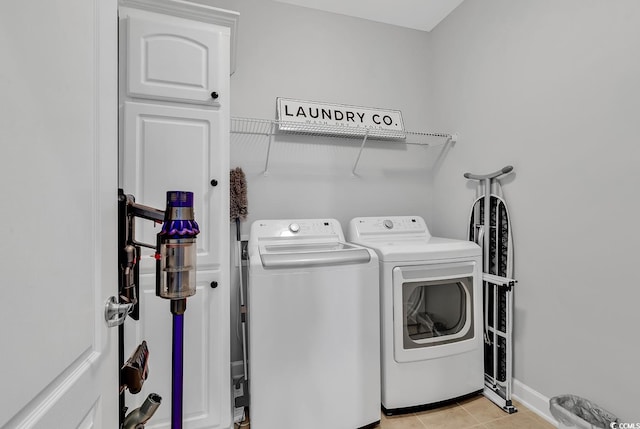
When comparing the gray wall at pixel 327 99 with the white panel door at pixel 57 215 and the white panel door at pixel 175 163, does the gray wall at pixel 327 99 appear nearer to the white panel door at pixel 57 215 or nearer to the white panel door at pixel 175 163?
the white panel door at pixel 175 163

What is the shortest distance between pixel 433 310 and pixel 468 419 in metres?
0.61

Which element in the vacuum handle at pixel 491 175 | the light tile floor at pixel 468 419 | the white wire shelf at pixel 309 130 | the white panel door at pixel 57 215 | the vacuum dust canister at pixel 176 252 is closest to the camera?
the white panel door at pixel 57 215

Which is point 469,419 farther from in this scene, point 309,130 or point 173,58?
point 173,58

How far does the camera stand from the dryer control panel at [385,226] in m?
2.19

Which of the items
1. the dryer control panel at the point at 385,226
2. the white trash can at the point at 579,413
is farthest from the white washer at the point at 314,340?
the white trash can at the point at 579,413

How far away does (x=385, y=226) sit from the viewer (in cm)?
224

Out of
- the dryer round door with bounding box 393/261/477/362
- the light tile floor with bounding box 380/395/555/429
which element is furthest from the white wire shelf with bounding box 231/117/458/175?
the light tile floor with bounding box 380/395/555/429

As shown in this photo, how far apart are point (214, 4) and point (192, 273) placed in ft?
7.11

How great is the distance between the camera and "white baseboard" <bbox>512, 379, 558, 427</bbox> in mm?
1659

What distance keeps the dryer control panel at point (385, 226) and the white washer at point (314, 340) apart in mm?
506

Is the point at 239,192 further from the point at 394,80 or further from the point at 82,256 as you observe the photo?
the point at 394,80

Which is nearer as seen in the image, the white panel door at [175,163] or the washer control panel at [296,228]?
the white panel door at [175,163]

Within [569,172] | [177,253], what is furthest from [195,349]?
[569,172]

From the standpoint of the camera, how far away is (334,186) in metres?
2.39
